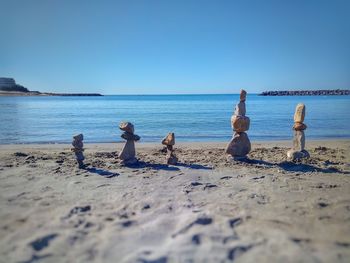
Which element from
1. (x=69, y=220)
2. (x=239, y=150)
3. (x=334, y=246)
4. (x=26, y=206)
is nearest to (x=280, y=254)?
(x=334, y=246)

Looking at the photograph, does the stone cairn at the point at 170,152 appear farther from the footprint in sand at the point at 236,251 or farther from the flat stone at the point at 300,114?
the footprint in sand at the point at 236,251

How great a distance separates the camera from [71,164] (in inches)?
323

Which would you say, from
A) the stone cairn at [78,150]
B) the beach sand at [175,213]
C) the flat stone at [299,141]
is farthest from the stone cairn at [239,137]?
the stone cairn at [78,150]

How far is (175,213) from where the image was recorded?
A: 15.4ft

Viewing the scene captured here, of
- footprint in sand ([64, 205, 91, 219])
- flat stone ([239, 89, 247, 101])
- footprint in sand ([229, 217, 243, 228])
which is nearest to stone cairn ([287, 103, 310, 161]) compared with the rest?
flat stone ([239, 89, 247, 101])

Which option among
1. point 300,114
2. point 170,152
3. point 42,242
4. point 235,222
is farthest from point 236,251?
point 300,114

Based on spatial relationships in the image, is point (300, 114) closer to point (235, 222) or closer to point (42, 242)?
point (235, 222)

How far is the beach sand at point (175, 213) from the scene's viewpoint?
3.61 meters

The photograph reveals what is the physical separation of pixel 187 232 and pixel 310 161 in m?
5.66

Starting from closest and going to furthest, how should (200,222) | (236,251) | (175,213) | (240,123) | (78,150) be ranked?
(236,251), (200,222), (175,213), (78,150), (240,123)

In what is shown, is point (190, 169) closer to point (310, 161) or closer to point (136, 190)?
point (136, 190)

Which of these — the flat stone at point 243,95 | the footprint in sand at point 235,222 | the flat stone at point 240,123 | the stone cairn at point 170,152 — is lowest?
the footprint in sand at point 235,222

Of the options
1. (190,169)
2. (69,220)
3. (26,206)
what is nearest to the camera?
(69,220)

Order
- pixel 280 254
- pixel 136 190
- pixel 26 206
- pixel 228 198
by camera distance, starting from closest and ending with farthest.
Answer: pixel 280 254, pixel 26 206, pixel 228 198, pixel 136 190
